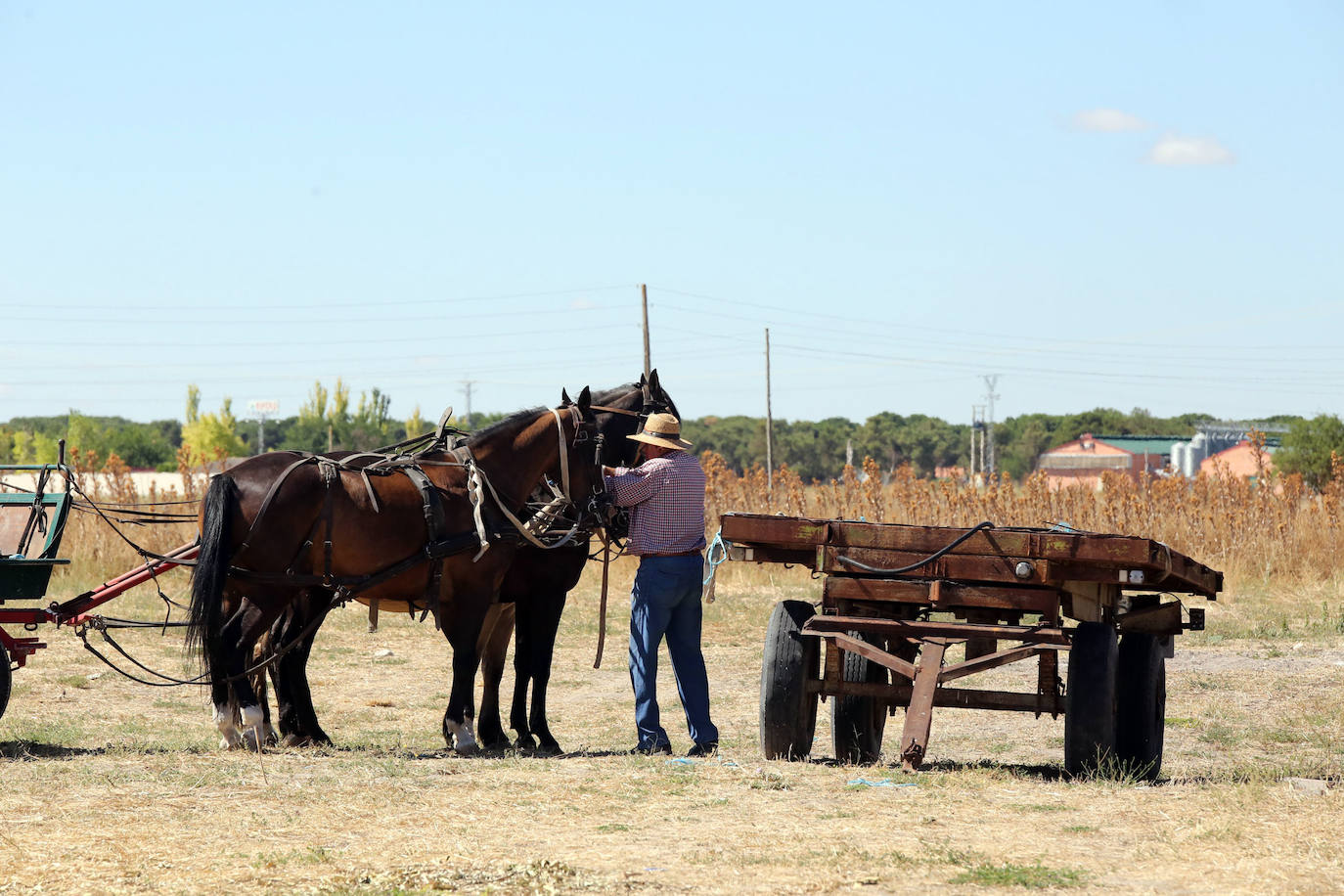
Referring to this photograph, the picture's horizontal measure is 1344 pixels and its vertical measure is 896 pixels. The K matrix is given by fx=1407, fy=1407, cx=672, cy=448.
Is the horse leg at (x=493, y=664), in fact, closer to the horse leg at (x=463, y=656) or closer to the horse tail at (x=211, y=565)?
the horse leg at (x=463, y=656)

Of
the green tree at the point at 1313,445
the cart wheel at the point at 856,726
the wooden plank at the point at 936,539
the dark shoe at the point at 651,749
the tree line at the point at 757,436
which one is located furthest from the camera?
the tree line at the point at 757,436

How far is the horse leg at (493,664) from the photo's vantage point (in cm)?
881

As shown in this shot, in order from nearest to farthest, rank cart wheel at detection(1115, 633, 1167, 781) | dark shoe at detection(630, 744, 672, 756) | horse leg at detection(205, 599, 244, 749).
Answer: cart wheel at detection(1115, 633, 1167, 781), horse leg at detection(205, 599, 244, 749), dark shoe at detection(630, 744, 672, 756)

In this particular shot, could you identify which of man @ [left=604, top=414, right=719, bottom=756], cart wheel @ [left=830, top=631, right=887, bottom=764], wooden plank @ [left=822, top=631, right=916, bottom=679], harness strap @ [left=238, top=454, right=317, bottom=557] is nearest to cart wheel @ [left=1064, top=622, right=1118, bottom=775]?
wooden plank @ [left=822, top=631, right=916, bottom=679]

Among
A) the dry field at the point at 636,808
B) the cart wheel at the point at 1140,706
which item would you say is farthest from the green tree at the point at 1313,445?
the cart wheel at the point at 1140,706

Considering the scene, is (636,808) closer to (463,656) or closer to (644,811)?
(644,811)

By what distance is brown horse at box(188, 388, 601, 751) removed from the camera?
26.0 ft

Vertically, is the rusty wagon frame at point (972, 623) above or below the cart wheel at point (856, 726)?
above

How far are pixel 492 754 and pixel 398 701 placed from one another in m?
3.06

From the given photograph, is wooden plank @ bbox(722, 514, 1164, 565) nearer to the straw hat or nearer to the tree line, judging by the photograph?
the straw hat

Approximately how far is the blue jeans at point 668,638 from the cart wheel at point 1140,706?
2.34 m

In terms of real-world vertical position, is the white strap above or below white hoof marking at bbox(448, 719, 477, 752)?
above

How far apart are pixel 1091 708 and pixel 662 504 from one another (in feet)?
8.79

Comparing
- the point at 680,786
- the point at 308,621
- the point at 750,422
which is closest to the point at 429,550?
the point at 308,621
